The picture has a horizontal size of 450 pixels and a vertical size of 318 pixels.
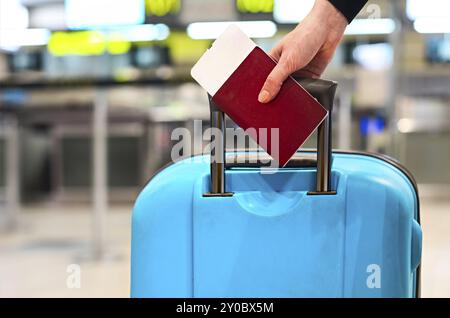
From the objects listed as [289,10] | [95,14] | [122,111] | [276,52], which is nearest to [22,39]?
[122,111]

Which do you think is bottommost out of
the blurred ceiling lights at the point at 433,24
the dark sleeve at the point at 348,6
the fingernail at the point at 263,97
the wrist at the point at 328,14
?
the fingernail at the point at 263,97

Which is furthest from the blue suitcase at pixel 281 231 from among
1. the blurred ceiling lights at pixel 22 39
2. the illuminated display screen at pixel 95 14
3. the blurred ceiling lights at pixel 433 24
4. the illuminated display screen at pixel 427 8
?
the blurred ceiling lights at pixel 22 39

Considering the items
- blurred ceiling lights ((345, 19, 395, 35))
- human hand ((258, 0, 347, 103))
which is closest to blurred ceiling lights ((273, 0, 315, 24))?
blurred ceiling lights ((345, 19, 395, 35))

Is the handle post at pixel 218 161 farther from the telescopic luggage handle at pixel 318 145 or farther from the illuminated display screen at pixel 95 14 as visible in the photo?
the illuminated display screen at pixel 95 14

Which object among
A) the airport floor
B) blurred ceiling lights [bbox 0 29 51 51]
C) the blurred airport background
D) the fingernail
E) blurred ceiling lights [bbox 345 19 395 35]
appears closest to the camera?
the fingernail

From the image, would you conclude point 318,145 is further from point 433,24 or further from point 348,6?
point 433,24

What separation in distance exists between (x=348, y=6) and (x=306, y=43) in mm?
89

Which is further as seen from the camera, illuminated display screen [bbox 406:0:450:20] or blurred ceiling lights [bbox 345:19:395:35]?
illuminated display screen [bbox 406:0:450:20]

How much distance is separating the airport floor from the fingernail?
1.27 m

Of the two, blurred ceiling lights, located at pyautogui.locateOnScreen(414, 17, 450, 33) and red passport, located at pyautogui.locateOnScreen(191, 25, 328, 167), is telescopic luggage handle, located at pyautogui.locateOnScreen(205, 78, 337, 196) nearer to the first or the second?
red passport, located at pyautogui.locateOnScreen(191, 25, 328, 167)

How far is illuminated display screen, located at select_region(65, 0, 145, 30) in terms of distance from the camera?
2.95 metres

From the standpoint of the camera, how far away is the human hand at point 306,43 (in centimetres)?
62
